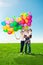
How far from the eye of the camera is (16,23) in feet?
48.4

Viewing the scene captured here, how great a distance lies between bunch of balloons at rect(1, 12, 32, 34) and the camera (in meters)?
14.7

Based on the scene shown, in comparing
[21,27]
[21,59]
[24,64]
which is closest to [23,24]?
[21,27]

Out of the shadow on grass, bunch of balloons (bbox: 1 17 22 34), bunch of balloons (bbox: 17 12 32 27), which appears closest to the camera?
the shadow on grass

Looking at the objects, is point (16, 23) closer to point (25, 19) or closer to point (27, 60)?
point (25, 19)

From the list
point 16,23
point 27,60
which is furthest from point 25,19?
point 27,60

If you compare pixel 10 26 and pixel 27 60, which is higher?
pixel 10 26

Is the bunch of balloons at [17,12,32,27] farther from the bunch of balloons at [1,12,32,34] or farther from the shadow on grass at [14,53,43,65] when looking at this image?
the shadow on grass at [14,53,43,65]

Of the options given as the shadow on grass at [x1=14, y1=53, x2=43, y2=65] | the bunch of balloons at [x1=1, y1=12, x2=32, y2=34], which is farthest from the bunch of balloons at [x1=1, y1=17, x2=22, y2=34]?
the shadow on grass at [x1=14, y1=53, x2=43, y2=65]

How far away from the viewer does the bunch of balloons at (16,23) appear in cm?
1466

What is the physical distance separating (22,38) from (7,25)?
113cm

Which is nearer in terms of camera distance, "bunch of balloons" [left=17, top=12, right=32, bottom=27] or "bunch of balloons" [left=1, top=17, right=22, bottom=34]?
"bunch of balloons" [left=1, top=17, right=22, bottom=34]

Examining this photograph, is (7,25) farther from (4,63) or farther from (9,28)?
(4,63)

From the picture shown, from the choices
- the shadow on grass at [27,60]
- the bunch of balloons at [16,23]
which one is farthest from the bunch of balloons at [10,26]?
the shadow on grass at [27,60]

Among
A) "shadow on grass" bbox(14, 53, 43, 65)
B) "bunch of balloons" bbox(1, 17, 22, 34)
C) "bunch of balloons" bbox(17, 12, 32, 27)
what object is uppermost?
"bunch of balloons" bbox(17, 12, 32, 27)
